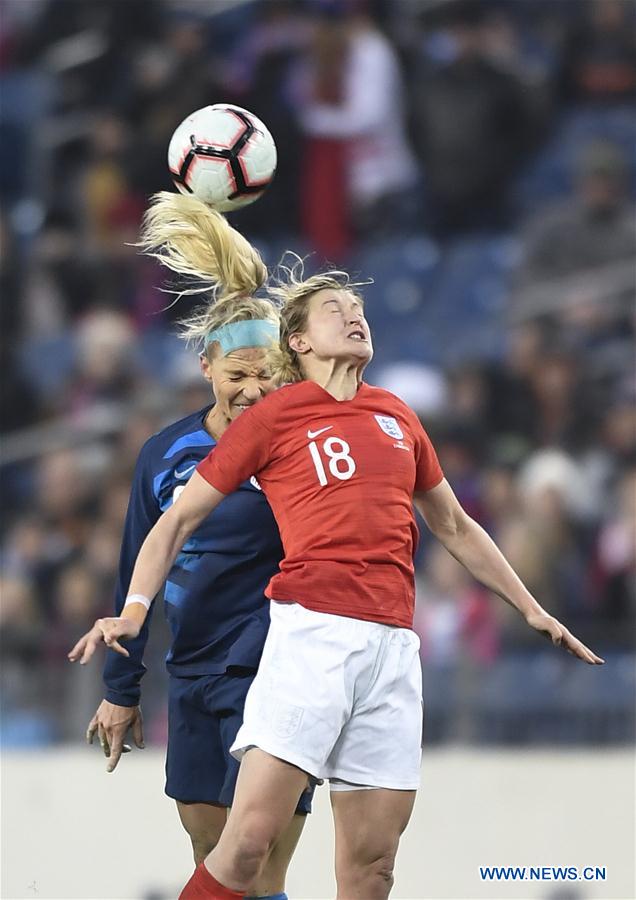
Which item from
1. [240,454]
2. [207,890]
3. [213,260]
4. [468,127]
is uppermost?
[468,127]

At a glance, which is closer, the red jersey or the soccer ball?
the red jersey

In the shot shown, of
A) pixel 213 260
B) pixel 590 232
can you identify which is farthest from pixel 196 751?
pixel 590 232

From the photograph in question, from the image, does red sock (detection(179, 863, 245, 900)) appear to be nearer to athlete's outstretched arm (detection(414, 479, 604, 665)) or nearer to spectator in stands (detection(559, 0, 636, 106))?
athlete's outstretched arm (detection(414, 479, 604, 665))

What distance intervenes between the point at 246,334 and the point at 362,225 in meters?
7.22

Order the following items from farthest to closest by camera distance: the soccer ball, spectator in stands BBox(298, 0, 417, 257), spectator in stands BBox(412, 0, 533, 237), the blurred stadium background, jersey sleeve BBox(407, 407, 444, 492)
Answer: spectator in stands BBox(298, 0, 417, 257) → spectator in stands BBox(412, 0, 533, 237) → the blurred stadium background → the soccer ball → jersey sleeve BBox(407, 407, 444, 492)

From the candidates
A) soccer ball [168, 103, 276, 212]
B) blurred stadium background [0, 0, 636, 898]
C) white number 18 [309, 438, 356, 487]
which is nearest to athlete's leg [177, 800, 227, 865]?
white number 18 [309, 438, 356, 487]

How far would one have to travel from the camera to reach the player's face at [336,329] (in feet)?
12.8

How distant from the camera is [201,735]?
416 centimetres

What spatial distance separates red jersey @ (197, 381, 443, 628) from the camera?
375 centimetres

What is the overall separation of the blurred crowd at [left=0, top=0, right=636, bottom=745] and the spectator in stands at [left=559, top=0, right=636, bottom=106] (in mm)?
16

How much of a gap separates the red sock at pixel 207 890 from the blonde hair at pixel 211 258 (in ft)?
4.50

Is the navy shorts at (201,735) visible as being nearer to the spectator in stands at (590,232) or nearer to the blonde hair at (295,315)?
the blonde hair at (295,315)

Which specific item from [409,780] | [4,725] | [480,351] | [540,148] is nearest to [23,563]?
[4,725]

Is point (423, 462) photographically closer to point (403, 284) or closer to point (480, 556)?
point (480, 556)
